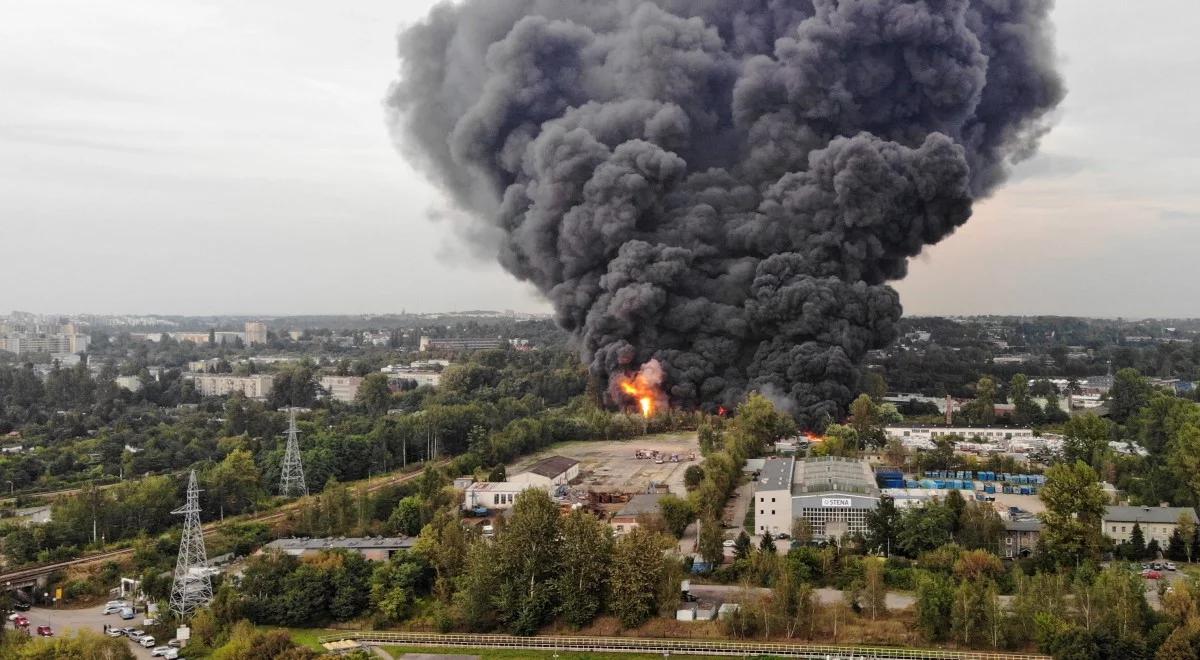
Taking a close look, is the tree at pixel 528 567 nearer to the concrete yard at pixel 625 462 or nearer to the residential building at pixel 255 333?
the concrete yard at pixel 625 462

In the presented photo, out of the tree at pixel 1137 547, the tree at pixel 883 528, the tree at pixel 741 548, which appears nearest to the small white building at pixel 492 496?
the tree at pixel 741 548

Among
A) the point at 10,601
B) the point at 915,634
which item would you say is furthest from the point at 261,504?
the point at 915,634

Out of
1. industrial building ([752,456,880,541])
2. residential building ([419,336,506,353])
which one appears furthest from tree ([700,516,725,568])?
residential building ([419,336,506,353])

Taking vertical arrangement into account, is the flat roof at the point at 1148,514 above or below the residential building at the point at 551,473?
above

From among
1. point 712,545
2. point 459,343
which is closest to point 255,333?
point 459,343

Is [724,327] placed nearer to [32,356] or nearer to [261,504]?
[261,504]

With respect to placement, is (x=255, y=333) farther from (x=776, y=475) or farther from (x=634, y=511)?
(x=776, y=475)
